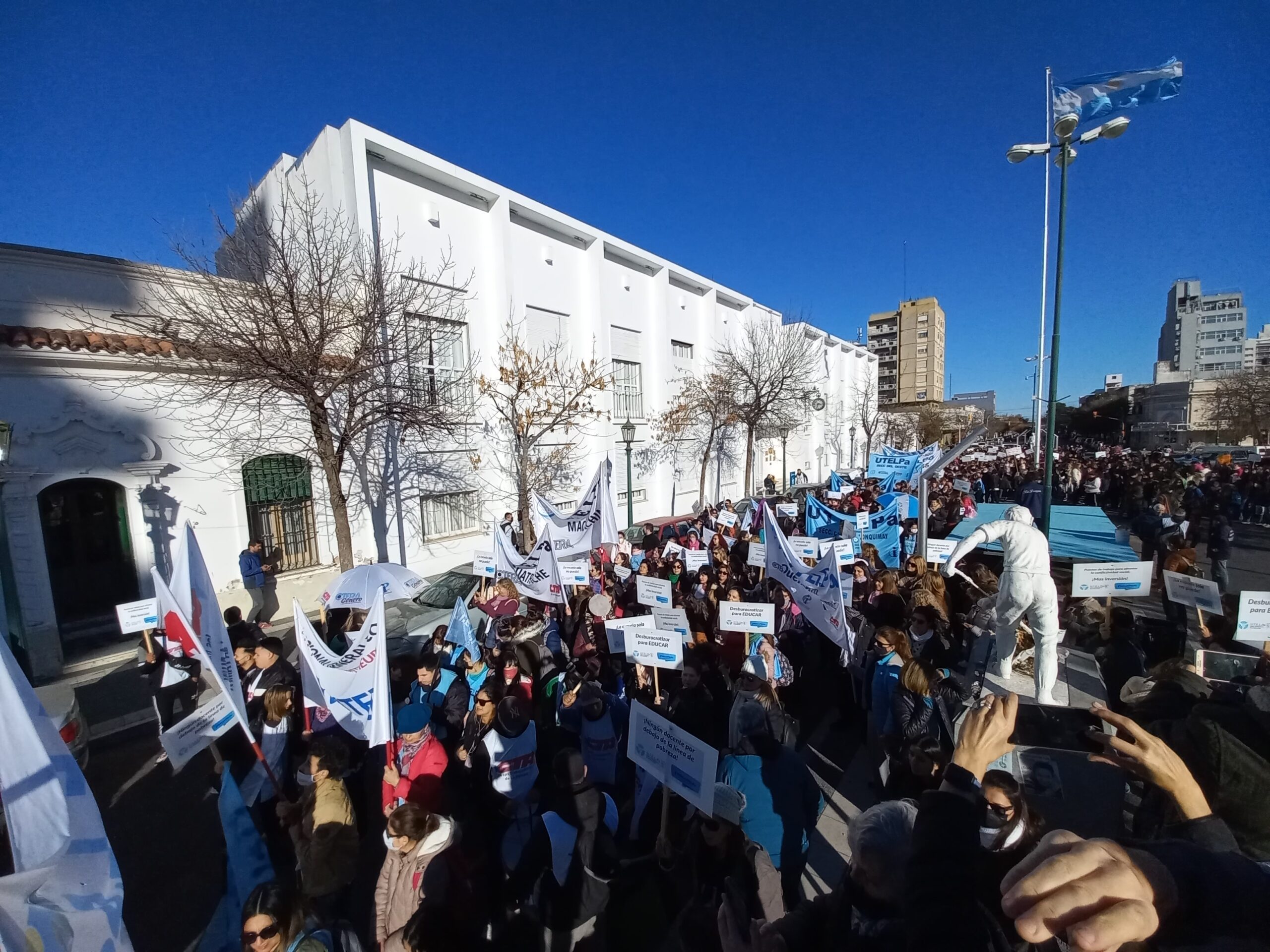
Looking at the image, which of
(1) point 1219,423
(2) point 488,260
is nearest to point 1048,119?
(2) point 488,260

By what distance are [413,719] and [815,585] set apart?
385 cm

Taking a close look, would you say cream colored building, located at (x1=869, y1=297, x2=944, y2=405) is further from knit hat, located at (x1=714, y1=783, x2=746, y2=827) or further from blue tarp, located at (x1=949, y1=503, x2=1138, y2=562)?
knit hat, located at (x1=714, y1=783, x2=746, y2=827)

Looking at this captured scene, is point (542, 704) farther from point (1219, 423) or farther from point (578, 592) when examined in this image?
point (1219, 423)

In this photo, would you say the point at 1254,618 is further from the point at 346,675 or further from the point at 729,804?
the point at 346,675

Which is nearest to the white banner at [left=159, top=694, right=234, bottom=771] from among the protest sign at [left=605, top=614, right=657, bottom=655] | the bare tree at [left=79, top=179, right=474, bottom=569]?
the protest sign at [left=605, top=614, right=657, bottom=655]

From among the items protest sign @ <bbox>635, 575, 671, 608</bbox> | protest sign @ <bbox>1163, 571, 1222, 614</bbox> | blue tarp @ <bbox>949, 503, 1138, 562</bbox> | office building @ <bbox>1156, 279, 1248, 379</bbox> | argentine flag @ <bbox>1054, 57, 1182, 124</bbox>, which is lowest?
blue tarp @ <bbox>949, 503, 1138, 562</bbox>

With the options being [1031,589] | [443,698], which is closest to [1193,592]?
[1031,589]

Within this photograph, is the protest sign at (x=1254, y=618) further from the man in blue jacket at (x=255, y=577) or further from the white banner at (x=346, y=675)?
the man in blue jacket at (x=255, y=577)

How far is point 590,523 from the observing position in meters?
8.30

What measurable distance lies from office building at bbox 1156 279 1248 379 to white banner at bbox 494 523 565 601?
111 meters

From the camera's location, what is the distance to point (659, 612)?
18.3 feet

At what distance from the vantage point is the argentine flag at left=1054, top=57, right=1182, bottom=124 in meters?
10.1

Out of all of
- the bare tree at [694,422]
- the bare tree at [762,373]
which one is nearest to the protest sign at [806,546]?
the bare tree at [762,373]

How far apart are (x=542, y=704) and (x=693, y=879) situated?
113 inches
